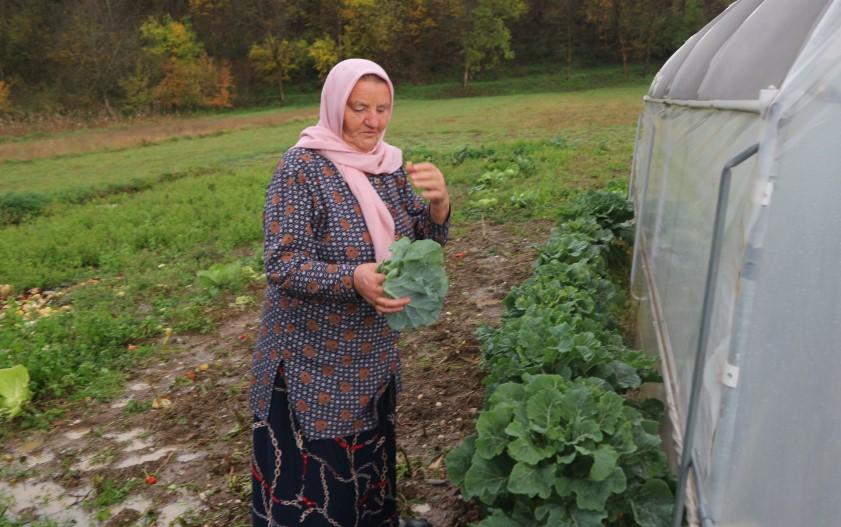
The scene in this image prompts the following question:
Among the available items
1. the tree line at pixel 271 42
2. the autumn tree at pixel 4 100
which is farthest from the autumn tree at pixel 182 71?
the autumn tree at pixel 4 100

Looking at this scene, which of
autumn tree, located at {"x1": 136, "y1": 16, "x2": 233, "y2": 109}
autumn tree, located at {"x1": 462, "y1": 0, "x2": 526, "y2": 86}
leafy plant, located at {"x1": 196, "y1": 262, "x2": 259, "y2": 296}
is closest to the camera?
leafy plant, located at {"x1": 196, "y1": 262, "x2": 259, "y2": 296}

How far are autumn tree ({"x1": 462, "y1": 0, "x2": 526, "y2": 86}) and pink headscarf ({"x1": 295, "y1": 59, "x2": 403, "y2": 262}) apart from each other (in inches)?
1669

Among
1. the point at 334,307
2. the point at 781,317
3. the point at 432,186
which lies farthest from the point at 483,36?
the point at 781,317

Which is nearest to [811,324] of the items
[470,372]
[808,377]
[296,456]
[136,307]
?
[808,377]

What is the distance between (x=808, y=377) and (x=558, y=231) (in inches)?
175

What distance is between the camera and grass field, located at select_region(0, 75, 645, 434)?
5.07 m

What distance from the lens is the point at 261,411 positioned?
2.37m

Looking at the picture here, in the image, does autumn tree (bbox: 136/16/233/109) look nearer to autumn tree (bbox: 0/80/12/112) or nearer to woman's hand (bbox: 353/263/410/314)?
autumn tree (bbox: 0/80/12/112)

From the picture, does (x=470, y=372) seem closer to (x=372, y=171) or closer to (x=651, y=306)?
(x=651, y=306)

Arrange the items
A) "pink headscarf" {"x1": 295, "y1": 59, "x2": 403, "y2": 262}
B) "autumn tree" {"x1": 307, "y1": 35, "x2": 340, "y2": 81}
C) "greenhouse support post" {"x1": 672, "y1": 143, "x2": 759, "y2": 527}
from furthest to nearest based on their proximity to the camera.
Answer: "autumn tree" {"x1": 307, "y1": 35, "x2": 340, "y2": 81} < "pink headscarf" {"x1": 295, "y1": 59, "x2": 403, "y2": 262} < "greenhouse support post" {"x1": 672, "y1": 143, "x2": 759, "y2": 527}

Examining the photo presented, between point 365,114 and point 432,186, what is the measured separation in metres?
0.32

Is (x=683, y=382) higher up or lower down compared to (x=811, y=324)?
lower down

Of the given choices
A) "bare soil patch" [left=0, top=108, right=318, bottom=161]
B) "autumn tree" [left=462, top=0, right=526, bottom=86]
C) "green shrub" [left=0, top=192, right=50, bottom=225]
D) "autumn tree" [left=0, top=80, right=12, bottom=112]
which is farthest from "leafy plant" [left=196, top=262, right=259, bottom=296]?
"autumn tree" [left=462, top=0, right=526, bottom=86]

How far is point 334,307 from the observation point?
2.22m
